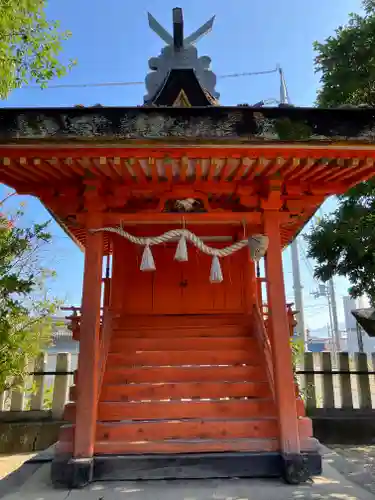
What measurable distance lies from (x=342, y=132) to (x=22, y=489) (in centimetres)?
586

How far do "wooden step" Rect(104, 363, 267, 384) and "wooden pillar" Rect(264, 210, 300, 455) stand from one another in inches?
30.6

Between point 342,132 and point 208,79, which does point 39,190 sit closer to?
point 342,132

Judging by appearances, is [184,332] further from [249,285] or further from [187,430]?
[187,430]

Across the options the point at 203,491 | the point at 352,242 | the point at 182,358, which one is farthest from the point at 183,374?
the point at 352,242

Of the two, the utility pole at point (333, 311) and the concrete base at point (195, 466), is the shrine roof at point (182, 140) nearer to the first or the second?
the concrete base at point (195, 466)

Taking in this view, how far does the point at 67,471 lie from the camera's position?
4.67 m

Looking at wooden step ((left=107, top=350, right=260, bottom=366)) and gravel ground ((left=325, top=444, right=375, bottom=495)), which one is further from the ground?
wooden step ((left=107, top=350, right=260, bottom=366))

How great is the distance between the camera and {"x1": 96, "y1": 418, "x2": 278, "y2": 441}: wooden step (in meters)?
5.11

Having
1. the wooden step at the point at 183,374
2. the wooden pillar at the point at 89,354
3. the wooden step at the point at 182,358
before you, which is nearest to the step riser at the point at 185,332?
the wooden step at the point at 182,358

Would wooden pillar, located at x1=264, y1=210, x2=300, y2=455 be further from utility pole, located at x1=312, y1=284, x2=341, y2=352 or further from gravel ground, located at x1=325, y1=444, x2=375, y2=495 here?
utility pole, located at x1=312, y1=284, x2=341, y2=352

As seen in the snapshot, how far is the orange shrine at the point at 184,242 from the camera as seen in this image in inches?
184

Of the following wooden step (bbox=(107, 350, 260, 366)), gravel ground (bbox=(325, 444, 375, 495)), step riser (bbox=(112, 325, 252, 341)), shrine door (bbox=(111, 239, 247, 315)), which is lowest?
gravel ground (bbox=(325, 444, 375, 495))

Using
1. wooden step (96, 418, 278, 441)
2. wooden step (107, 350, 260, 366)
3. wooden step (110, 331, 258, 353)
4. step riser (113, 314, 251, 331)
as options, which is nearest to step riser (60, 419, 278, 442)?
wooden step (96, 418, 278, 441)

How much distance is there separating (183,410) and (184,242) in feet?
7.80
